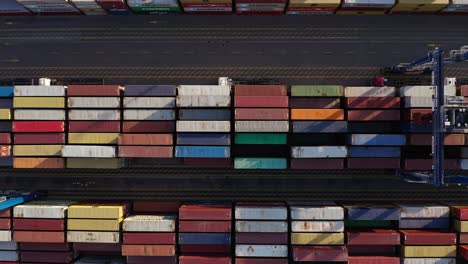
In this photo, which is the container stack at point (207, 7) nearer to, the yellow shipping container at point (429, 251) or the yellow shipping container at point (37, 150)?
the yellow shipping container at point (37, 150)

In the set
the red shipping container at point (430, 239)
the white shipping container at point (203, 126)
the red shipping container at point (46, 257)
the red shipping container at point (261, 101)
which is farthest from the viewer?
the red shipping container at point (46, 257)

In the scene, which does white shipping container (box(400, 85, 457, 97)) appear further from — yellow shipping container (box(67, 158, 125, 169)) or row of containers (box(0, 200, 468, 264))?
yellow shipping container (box(67, 158, 125, 169))

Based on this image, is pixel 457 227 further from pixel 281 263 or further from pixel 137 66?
pixel 137 66

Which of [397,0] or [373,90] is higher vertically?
[397,0]

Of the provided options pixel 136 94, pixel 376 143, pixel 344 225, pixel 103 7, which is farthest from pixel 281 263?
pixel 103 7

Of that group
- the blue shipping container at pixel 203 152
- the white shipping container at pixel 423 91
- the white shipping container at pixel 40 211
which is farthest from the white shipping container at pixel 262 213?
the white shipping container at pixel 40 211

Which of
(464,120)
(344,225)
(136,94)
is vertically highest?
(136,94)

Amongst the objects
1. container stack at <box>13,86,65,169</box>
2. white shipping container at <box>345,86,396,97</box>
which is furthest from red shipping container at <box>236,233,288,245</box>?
container stack at <box>13,86,65,169</box>
